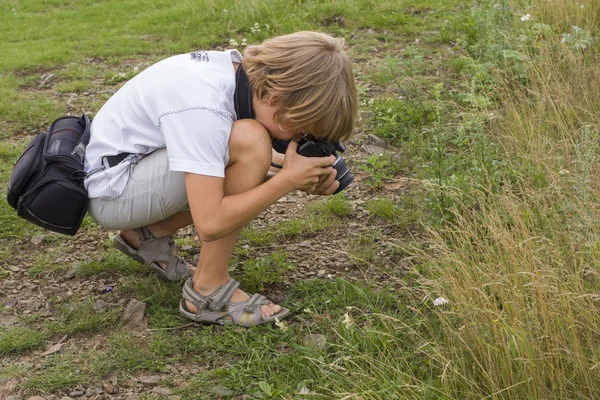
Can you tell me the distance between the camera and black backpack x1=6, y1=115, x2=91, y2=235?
2.96m

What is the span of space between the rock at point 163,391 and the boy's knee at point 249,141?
36.6 inches

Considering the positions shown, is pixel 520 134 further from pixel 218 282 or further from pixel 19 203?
pixel 19 203

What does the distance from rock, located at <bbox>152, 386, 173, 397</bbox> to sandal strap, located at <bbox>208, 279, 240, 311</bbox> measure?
0.47 meters

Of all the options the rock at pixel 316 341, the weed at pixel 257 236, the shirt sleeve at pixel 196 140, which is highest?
the shirt sleeve at pixel 196 140

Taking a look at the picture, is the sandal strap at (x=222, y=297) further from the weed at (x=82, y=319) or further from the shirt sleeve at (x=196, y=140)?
the shirt sleeve at (x=196, y=140)

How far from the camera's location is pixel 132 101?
3.07 metres

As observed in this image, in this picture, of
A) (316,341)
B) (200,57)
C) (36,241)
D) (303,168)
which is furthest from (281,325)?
(36,241)

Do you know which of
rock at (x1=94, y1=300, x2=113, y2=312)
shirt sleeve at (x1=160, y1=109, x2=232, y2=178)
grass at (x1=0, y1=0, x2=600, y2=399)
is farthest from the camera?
rock at (x1=94, y1=300, x2=113, y2=312)

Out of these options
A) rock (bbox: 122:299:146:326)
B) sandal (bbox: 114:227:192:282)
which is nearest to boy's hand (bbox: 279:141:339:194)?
sandal (bbox: 114:227:192:282)

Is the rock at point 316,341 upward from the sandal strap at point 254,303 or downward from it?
upward

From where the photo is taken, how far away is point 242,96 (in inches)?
116

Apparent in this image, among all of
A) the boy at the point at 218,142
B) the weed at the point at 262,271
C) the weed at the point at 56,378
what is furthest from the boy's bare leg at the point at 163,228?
the weed at the point at 56,378

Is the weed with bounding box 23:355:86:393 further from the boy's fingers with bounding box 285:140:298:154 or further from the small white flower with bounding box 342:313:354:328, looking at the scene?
the boy's fingers with bounding box 285:140:298:154

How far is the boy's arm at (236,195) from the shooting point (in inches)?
110
